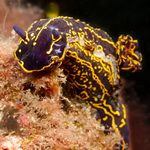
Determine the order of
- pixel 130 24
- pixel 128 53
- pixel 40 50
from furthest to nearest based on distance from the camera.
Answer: pixel 130 24 → pixel 128 53 → pixel 40 50

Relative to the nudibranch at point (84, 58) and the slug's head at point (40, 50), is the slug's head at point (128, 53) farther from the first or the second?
the slug's head at point (40, 50)

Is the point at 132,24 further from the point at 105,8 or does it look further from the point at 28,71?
the point at 28,71

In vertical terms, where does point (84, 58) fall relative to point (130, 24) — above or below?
below

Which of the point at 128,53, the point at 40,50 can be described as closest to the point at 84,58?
the point at 40,50

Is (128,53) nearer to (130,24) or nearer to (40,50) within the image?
(40,50)

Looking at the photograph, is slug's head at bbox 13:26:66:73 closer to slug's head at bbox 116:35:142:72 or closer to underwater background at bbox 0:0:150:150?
slug's head at bbox 116:35:142:72

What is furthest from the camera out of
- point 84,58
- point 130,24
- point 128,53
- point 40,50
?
point 130,24

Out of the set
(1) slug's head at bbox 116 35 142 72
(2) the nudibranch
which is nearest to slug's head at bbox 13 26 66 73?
(2) the nudibranch
